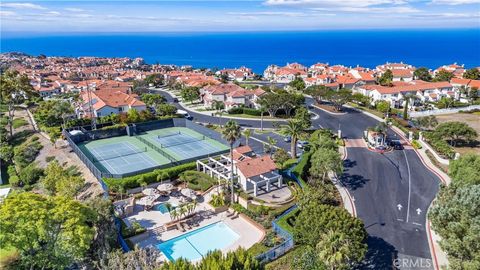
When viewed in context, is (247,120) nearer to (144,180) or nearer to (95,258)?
(144,180)

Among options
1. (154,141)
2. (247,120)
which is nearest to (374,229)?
(154,141)

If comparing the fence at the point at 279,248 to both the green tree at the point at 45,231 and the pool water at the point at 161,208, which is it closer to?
the pool water at the point at 161,208

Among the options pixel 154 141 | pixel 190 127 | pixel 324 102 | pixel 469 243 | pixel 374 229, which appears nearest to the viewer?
pixel 469 243

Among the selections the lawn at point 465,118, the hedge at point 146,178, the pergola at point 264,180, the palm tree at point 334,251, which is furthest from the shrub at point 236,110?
the palm tree at point 334,251

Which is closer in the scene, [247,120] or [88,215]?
[88,215]

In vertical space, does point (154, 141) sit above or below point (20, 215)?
below

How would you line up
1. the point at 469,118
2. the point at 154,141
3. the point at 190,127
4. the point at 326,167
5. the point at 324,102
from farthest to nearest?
the point at 324,102 → the point at 469,118 → the point at 190,127 → the point at 154,141 → the point at 326,167

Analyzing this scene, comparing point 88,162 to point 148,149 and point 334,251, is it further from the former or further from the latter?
point 334,251
